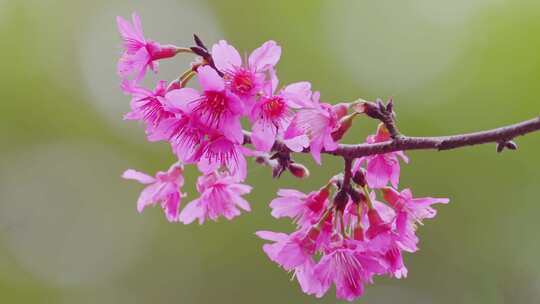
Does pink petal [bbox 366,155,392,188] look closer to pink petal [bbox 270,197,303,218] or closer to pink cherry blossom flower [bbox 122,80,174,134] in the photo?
pink petal [bbox 270,197,303,218]

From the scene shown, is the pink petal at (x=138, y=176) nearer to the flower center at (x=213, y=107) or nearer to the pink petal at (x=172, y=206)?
the pink petal at (x=172, y=206)

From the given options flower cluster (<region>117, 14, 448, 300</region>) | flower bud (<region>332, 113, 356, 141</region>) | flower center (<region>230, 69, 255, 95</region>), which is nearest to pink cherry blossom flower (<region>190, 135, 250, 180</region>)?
flower cluster (<region>117, 14, 448, 300</region>)

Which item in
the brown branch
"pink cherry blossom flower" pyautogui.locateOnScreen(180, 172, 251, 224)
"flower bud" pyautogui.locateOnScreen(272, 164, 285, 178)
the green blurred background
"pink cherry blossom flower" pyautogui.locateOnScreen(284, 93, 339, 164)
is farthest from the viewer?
the green blurred background

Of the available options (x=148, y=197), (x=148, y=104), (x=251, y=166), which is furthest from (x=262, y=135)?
(x=251, y=166)

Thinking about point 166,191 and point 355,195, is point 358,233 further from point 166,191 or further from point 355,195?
point 166,191

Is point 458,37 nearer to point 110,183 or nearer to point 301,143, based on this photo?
point 110,183

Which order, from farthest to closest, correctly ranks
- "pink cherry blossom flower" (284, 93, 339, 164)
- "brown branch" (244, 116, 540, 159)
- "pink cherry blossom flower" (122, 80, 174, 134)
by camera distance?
1. "pink cherry blossom flower" (122, 80, 174, 134)
2. "pink cherry blossom flower" (284, 93, 339, 164)
3. "brown branch" (244, 116, 540, 159)

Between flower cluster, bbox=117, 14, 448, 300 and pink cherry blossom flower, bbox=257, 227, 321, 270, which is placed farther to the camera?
pink cherry blossom flower, bbox=257, 227, 321, 270
